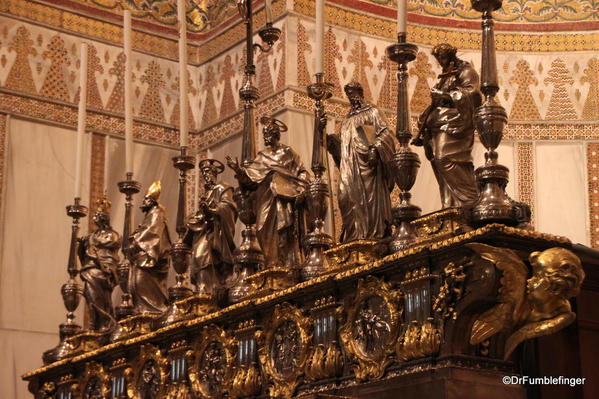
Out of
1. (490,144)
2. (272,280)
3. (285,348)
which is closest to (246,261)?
(272,280)

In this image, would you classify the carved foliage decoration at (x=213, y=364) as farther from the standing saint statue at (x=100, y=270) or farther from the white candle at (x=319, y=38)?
the standing saint statue at (x=100, y=270)

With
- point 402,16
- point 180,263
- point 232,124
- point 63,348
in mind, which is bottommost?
point 63,348

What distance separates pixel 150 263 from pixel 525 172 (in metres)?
6.10

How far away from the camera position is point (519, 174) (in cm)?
1478

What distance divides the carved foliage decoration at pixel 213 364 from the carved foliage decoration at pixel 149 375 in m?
0.39

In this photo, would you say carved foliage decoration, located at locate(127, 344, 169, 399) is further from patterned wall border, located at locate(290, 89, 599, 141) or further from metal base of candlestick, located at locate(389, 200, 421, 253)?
patterned wall border, located at locate(290, 89, 599, 141)

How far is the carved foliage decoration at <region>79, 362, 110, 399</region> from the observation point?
974 centimetres

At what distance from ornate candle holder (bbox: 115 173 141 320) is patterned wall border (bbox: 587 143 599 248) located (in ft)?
20.3

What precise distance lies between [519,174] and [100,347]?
669cm

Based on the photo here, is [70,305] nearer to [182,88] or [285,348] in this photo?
[182,88]

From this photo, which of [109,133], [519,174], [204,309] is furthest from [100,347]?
[519,174]

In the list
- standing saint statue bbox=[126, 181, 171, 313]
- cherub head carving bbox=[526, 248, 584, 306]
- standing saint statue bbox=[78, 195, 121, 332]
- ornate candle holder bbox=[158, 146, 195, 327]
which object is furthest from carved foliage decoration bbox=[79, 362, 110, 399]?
cherub head carving bbox=[526, 248, 584, 306]

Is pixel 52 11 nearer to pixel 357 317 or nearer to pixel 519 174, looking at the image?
pixel 519 174

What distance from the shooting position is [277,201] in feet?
29.0
